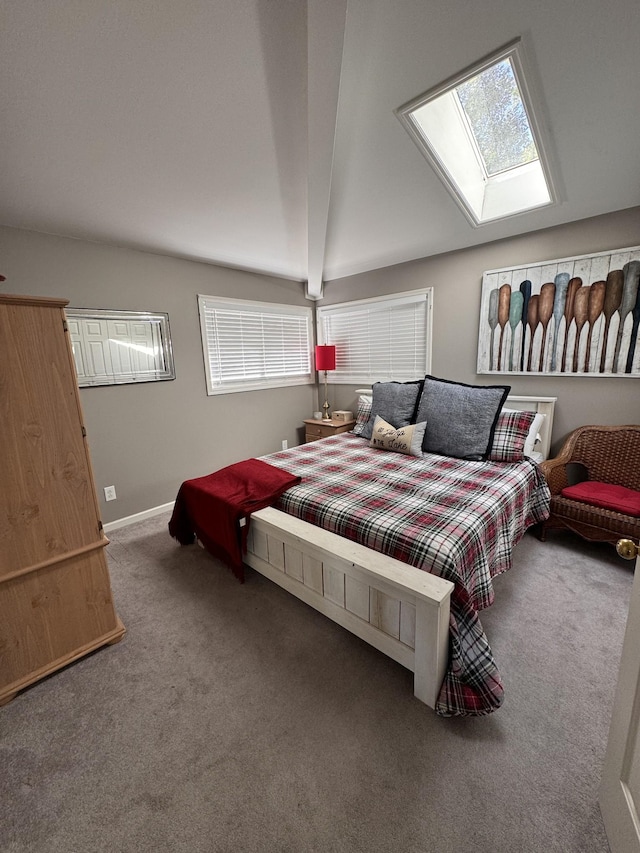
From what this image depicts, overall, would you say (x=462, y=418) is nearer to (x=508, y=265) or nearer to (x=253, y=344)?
(x=508, y=265)

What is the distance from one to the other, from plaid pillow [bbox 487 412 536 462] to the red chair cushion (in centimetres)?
44

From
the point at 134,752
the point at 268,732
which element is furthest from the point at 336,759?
the point at 134,752

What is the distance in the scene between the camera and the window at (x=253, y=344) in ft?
11.4

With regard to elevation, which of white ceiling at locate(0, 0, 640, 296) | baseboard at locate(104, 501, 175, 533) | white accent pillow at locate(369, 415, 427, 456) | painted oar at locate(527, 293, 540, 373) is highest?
white ceiling at locate(0, 0, 640, 296)

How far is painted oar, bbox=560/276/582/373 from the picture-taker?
8.46 feet

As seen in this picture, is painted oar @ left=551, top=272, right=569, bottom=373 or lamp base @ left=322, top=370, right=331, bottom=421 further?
lamp base @ left=322, top=370, right=331, bottom=421

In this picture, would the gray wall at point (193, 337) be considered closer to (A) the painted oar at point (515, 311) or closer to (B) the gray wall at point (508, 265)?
(B) the gray wall at point (508, 265)

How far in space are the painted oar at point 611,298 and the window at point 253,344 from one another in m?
3.02

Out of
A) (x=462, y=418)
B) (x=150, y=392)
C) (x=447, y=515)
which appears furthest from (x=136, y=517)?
(x=462, y=418)

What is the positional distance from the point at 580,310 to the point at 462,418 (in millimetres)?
1233

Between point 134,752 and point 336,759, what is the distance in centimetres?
74

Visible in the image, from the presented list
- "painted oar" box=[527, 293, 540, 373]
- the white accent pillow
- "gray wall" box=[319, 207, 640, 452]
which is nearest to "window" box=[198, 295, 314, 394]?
"gray wall" box=[319, 207, 640, 452]

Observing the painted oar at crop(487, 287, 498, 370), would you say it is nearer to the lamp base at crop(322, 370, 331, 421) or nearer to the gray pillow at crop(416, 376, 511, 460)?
the gray pillow at crop(416, 376, 511, 460)

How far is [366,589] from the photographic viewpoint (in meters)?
1.53
